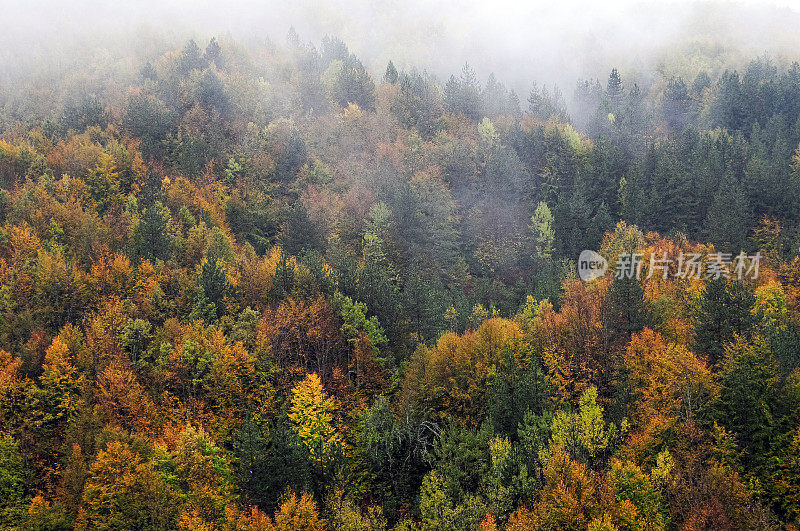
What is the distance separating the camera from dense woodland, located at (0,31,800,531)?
48062 mm

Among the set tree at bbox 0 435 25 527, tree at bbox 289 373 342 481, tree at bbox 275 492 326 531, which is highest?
tree at bbox 289 373 342 481

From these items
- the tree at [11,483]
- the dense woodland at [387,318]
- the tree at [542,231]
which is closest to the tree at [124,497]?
the dense woodland at [387,318]

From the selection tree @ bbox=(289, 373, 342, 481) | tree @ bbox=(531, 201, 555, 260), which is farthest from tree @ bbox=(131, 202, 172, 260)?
tree @ bbox=(531, 201, 555, 260)

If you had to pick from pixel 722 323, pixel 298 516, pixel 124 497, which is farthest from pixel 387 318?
pixel 722 323

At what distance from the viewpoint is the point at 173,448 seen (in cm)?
5869

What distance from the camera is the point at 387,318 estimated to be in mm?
70188

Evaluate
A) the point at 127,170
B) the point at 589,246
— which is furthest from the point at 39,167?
the point at 589,246

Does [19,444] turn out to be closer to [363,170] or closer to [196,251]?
[196,251]

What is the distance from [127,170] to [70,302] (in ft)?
108

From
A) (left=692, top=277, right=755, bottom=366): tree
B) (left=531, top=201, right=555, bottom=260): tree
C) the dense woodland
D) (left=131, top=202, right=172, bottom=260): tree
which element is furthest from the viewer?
(left=531, top=201, right=555, bottom=260): tree

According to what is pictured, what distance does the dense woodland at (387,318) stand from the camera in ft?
158

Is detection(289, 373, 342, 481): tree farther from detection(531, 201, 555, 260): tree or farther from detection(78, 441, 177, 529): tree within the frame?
detection(531, 201, 555, 260): tree

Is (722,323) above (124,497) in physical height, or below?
above

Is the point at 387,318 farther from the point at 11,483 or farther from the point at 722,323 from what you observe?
the point at 11,483
